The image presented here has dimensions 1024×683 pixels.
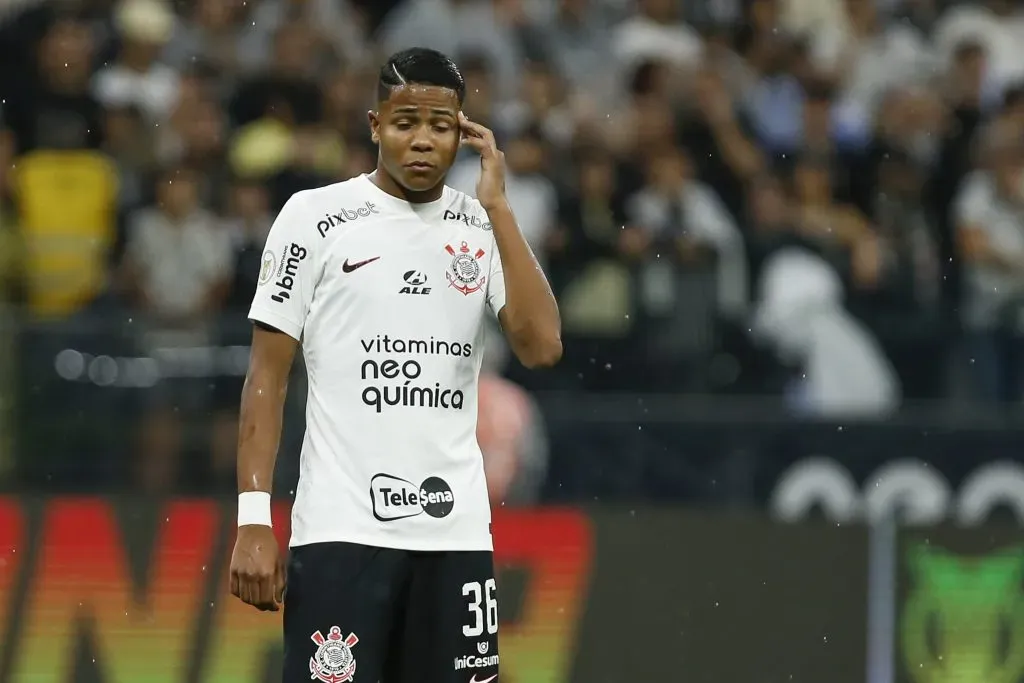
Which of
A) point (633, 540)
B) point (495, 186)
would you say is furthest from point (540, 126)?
point (495, 186)

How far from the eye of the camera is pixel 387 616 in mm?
4883

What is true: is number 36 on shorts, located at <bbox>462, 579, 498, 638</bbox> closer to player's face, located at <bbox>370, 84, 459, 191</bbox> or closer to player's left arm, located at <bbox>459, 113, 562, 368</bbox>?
player's left arm, located at <bbox>459, 113, 562, 368</bbox>

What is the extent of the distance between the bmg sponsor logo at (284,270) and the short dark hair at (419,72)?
1.56ft

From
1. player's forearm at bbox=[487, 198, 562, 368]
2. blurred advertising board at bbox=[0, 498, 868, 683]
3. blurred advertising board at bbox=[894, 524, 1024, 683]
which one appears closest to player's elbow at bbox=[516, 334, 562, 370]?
player's forearm at bbox=[487, 198, 562, 368]

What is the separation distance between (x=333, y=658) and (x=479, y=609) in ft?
1.38

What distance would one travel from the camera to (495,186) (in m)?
4.93

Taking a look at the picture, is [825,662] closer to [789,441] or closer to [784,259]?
[789,441]

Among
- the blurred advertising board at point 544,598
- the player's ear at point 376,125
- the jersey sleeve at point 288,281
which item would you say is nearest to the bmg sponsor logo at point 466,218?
the player's ear at point 376,125

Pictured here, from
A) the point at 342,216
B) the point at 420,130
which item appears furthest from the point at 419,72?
the point at 342,216

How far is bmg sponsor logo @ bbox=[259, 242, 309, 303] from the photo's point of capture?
498 centimetres

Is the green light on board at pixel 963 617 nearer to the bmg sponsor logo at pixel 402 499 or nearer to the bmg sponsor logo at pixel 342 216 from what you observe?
the bmg sponsor logo at pixel 402 499

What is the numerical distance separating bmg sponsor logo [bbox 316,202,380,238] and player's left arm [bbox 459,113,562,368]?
31 cm

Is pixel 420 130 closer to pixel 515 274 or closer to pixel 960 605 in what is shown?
pixel 515 274

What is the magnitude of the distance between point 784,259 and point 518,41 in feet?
8.78
